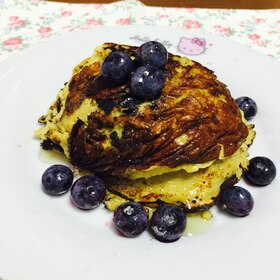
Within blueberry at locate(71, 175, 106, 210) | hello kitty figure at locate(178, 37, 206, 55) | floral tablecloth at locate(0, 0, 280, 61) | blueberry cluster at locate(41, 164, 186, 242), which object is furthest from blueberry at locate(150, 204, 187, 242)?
floral tablecloth at locate(0, 0, 280, 61)

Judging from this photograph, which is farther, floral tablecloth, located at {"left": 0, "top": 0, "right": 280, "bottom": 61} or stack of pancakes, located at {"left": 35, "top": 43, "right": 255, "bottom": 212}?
floral tablecloth, located at {"left": 0, "top": 0, "right": 280, "bottom": 61}

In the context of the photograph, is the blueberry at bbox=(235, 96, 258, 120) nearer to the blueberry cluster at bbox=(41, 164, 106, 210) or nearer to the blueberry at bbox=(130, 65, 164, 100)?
the blueberry at bbox=(130, 65, 164, 100)

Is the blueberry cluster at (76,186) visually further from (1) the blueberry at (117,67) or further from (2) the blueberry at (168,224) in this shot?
(1) the blueberry at (117,67)

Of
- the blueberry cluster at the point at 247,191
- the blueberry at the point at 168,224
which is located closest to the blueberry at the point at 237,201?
the blueberry cluster at the point at 247,191

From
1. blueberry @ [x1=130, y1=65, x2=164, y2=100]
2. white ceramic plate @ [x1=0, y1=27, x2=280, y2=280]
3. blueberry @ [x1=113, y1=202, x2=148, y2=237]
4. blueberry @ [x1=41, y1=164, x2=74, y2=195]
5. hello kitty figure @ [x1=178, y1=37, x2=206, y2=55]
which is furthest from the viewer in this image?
hello kitty figure @ [x1=178, y1=37, x2=206, y2=55]

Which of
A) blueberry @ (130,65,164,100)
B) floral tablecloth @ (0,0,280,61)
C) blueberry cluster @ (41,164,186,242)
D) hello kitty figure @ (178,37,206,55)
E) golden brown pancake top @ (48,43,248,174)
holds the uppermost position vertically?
blueberry @ (130,65,164,100)

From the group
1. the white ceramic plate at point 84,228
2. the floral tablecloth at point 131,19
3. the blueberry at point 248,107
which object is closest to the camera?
the white ceramic plate at point 84,228

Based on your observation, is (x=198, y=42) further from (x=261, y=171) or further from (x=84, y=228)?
(x=84, y=228)
